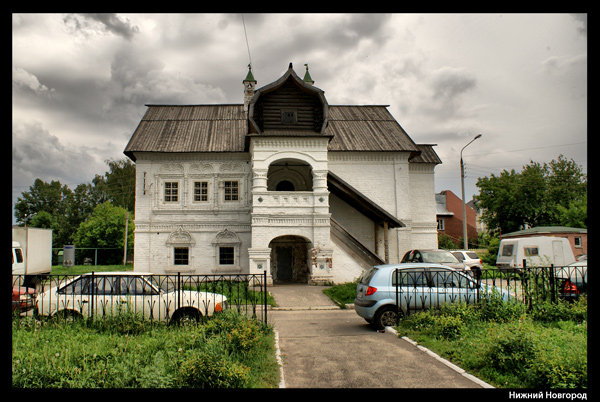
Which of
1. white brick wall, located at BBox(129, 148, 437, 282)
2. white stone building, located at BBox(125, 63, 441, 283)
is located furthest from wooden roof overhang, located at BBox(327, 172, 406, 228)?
white brick wall, located at BBox(129, 148, 437, 282)

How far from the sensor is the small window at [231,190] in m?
23.9

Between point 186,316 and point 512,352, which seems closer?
point 512,352

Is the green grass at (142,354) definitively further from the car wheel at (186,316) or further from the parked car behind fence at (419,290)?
the parked car behind fence at (419,290)

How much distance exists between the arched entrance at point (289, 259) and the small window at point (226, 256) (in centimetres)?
235

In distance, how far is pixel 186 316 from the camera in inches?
376

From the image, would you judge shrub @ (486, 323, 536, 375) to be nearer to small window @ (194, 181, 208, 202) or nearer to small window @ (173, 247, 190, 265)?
small window @ (173, 247, 190, 265)

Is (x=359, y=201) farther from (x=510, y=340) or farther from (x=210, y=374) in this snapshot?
(x=210, y=374)

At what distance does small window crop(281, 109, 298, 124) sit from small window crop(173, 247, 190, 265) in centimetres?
924

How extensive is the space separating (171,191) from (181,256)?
151 inches

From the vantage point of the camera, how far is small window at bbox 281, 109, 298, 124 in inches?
837

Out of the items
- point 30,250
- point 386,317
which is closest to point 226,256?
point 30,250

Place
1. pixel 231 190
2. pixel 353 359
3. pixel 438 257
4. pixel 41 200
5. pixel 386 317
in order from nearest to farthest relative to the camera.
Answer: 1. pixel 353 359
2. pixel 386 317
3. pixel 438 257
4. pixel 231 190
5. pixel 41 200

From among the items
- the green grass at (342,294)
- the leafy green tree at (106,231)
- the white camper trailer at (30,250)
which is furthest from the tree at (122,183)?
the green grass at (342,294)
